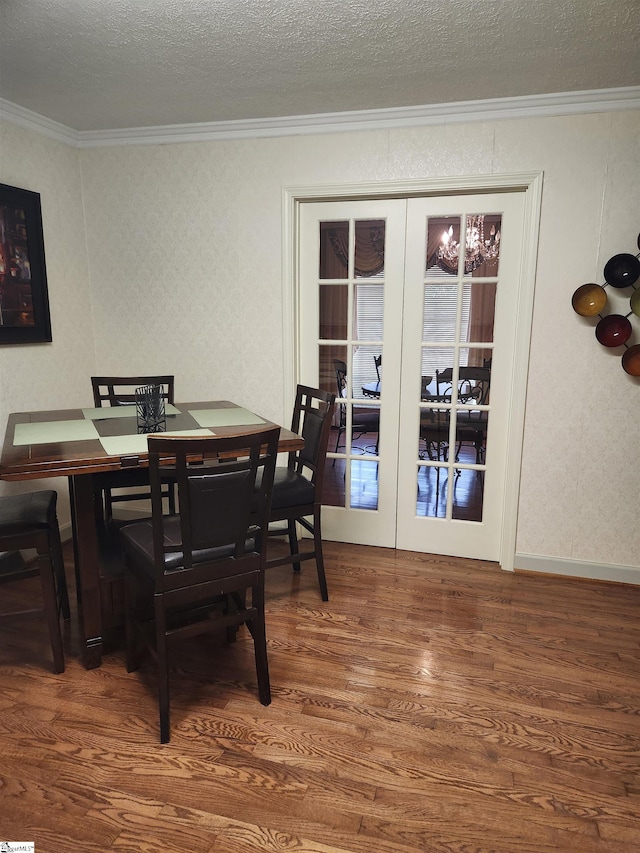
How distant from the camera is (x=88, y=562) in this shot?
7.05 ft

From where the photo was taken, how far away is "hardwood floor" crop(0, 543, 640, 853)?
1555mm

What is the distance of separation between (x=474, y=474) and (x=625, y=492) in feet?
2.67

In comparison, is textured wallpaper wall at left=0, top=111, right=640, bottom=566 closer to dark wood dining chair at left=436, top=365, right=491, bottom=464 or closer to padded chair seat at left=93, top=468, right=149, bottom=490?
dark wood dining chair at left=436, top=365, right=491, bottom=464

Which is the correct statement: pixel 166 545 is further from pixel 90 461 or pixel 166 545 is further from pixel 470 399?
pixel 470 399

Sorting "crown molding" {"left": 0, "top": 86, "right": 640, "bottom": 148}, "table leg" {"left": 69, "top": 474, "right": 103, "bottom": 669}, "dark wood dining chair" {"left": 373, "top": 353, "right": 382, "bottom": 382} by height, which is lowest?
"table leg" {"left": 69, "top": 474, "right": 103, "bottom": 669}

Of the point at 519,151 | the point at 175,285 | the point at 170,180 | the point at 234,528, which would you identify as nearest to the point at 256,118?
the point at 170,180

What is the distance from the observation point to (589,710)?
2.04 metres

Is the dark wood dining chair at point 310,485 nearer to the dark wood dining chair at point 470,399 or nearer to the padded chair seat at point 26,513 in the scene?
the dark wood dining chair at point 470,399

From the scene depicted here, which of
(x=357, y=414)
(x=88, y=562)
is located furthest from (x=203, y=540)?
(x=357, y=414)

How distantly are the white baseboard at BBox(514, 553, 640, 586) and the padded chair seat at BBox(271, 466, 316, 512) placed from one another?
4.32ft

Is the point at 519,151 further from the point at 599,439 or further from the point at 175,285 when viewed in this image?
the point at 175,285

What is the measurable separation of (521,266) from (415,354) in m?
0.73

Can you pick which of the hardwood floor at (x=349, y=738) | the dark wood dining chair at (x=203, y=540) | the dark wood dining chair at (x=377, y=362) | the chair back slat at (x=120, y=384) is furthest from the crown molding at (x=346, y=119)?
the hardwood floor at (x=349, y=738)

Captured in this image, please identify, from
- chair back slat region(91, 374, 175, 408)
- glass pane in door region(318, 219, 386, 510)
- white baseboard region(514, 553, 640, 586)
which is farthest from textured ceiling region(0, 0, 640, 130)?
white baseboard region(514, 553, 640, 586)
